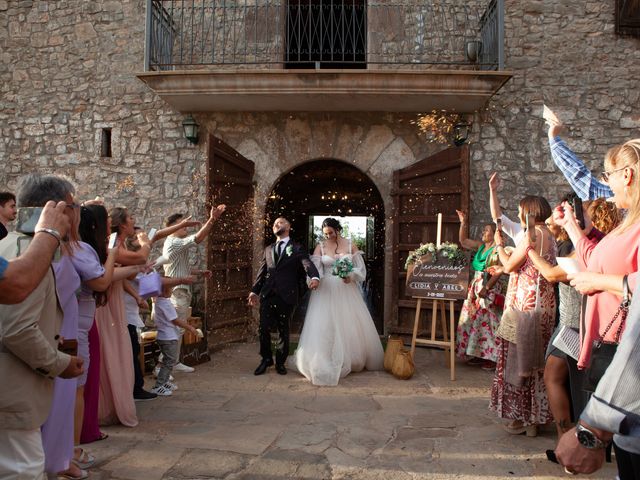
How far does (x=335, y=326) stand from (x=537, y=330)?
2523 millimetres

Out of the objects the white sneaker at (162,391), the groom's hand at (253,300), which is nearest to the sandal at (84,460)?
the white sneaker at (162,391)

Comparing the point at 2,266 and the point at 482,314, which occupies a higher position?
the point at 2,266

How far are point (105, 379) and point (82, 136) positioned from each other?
5486mm

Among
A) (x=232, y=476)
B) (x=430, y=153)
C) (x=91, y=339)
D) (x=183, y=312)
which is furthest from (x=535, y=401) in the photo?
(x=430, y=153)

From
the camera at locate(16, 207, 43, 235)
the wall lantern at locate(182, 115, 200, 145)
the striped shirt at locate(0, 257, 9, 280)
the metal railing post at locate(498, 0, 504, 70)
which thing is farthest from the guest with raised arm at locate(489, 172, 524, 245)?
the wall lantern at locate(182, 115, 200, 145)

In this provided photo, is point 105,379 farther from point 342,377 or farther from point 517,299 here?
point 517,299

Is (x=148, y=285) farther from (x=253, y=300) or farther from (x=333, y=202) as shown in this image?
(x=333, y=202)

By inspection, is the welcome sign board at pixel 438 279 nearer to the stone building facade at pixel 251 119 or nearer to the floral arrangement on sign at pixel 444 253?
the floral arrangement on sign at pixel 444 253

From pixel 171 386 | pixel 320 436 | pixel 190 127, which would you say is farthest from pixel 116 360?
pixel 190 127

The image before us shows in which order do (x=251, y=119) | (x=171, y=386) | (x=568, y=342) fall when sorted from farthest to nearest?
(x=251, y=119)
(x=171, y=386)
(x=568, y=342)

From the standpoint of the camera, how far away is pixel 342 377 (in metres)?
5.69

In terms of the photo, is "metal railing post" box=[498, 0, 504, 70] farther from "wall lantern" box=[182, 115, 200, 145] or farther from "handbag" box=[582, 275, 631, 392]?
"handbag" box=[582, 275, 631, 392]

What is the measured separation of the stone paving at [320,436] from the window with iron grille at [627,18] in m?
5.80

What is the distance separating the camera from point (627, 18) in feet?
24.5
